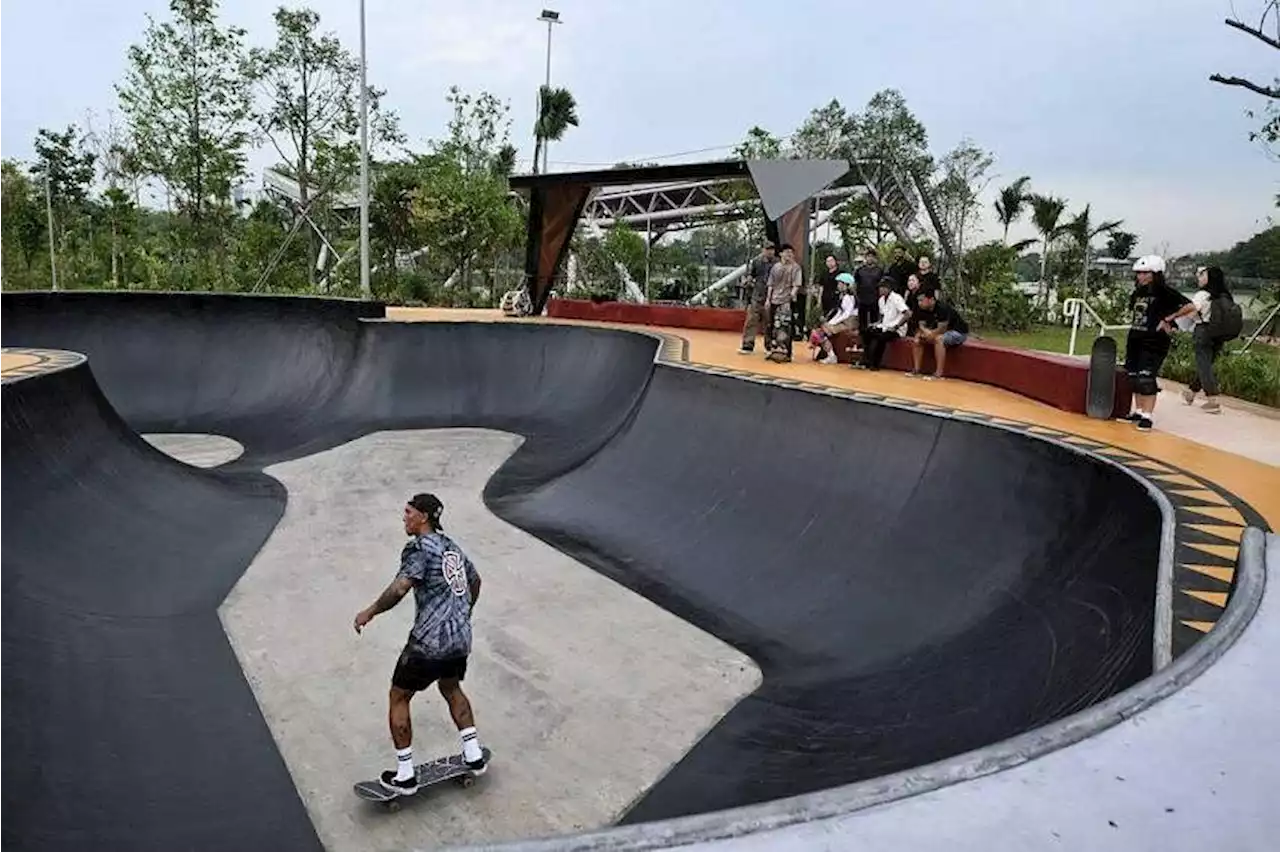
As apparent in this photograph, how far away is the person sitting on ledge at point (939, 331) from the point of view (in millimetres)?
9820

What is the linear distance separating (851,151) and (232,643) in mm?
34093

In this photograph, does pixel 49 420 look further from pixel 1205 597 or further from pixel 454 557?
pixel 1205 597

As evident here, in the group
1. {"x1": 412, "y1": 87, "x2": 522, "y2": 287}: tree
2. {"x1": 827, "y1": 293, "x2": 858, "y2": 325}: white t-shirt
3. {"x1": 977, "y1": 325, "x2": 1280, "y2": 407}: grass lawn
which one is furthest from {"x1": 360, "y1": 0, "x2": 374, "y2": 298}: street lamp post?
{"x1": 977, "y1": 325, "x2": 1280, "y2": 407}: grass lawn

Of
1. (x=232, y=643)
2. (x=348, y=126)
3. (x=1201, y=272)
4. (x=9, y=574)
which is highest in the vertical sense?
(x=348, y=126)

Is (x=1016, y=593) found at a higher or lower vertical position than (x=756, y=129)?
lower

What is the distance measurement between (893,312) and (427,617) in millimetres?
7668

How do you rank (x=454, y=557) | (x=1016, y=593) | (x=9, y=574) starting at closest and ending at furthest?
(x=454, y=557) → (x=1016, y=593) → (x=9, y=574)

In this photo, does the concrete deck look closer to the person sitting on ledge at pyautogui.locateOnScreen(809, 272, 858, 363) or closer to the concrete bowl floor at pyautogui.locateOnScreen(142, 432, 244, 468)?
the person sitting on ledge at pyautogui.locateOnScreen(809, 272, 858, 363)

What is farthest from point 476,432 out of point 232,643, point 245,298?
point 232,643

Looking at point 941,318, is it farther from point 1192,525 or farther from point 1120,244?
point 1120,244

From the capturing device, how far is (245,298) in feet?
51.5

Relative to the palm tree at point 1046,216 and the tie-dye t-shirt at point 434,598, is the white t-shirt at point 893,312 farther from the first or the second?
the palm tree at point 1046,216

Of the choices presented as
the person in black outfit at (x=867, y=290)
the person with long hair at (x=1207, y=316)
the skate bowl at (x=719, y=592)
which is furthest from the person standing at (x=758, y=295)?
the person with long hair at (x=1207, y=316)

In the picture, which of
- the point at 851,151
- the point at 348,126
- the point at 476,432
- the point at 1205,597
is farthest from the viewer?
the point at 851,151
